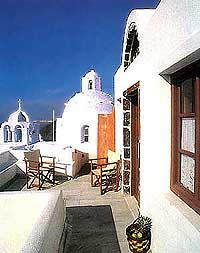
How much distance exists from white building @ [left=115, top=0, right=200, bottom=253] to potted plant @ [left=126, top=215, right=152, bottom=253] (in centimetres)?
12

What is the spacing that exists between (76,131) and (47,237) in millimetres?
13889

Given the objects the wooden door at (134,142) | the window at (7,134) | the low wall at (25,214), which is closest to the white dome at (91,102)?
the window at (7,134)

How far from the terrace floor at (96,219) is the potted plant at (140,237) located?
390mm

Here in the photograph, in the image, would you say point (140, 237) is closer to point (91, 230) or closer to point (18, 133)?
point (91, 230)

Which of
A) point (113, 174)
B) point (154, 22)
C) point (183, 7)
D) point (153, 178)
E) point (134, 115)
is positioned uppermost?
point (154, 22)

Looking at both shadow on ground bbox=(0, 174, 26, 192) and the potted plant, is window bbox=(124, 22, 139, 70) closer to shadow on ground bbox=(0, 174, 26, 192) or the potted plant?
the potted plant

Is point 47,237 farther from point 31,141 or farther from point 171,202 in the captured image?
point 31,141

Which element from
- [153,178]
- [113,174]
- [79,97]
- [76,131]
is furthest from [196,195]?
[79,97]

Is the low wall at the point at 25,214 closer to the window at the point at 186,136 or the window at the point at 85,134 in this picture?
the window at the point at 186,136

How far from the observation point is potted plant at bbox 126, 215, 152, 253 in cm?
429

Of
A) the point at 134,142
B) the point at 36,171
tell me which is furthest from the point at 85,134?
the point at 134,142

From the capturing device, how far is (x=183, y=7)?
302cm

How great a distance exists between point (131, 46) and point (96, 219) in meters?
4.19

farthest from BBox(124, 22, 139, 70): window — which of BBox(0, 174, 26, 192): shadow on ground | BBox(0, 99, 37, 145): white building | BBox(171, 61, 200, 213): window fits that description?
BBox(0, 99, 37, 145): white building
